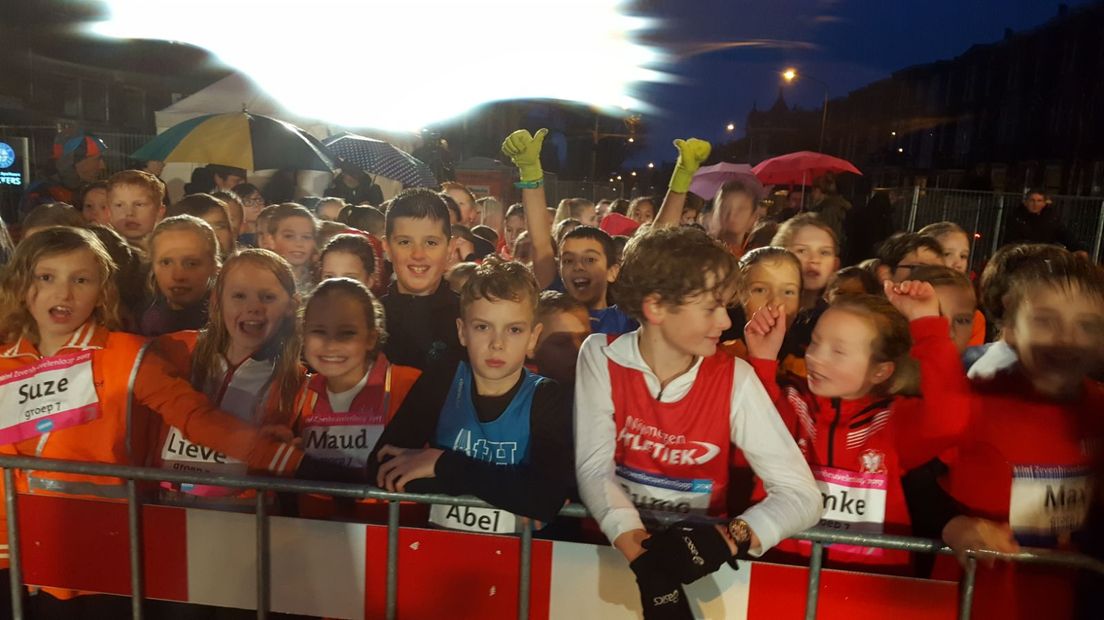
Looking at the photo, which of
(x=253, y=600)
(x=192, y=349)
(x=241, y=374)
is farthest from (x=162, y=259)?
(x=253, y=600)

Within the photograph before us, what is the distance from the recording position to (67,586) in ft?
8.11

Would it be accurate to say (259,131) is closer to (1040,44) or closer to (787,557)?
(787,557)

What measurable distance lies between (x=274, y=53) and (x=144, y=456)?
13.3ft

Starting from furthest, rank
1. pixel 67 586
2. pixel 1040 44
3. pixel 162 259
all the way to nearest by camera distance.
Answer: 1. pixel 1040 44
2. pixel 162 259
3. pixel 67 586

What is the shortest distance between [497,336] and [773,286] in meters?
1.41

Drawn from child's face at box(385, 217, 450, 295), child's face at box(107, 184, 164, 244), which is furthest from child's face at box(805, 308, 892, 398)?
child's face at box(107, 184, 164, 244)

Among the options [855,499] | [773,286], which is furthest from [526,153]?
[855,499]

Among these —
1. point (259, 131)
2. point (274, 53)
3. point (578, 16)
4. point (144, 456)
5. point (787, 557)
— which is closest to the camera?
point (787, 557)

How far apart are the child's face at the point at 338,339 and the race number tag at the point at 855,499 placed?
163 centimetres

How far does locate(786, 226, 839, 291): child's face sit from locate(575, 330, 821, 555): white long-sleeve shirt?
1.77 m

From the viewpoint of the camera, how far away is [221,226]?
190 inches

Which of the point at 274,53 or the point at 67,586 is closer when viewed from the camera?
the point at 67,586

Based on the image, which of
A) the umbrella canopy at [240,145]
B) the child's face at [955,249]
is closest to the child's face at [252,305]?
the child's face at [955,249]

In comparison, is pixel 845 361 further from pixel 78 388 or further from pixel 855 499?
pixel 78 388
